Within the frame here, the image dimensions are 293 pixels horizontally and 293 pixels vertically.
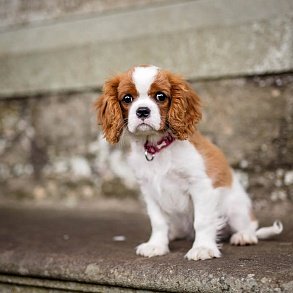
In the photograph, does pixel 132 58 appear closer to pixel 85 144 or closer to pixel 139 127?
pixel 85 144

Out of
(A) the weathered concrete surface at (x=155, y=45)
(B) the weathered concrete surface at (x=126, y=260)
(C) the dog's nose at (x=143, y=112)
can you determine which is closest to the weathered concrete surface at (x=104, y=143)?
(A) the weathered concrete surface at (x=155, y=45)

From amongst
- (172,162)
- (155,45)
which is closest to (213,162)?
(172,162)

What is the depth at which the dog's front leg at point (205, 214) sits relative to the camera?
236 centimetres

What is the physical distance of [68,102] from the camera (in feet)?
12.8

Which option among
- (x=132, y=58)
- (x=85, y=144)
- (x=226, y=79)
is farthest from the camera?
(x=85, y=144)

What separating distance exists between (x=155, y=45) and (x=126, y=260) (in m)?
1.74

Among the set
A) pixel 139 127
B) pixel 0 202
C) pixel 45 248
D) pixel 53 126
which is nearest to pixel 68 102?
pixel 53 126

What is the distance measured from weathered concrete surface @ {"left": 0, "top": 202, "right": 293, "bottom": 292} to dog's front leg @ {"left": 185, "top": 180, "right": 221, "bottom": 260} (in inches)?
4.2

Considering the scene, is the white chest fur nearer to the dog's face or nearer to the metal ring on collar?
the metal ring on collar

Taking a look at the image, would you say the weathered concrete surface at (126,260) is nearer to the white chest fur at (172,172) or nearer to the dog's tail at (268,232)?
the dog's tail at (268,232)

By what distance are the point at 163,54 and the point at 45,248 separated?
160 centimetres

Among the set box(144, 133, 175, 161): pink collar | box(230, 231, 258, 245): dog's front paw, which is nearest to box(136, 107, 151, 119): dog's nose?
box(144, 133, 175, 161): pink collar

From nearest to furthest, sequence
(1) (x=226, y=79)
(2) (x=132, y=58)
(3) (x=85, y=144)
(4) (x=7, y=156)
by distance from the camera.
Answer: (1) (x=226, y=79) < (2) (x=132, y=58) < (3) (x=85, y=144) < (4) (x=7, y=156)

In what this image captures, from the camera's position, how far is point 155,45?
3.52m
